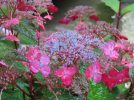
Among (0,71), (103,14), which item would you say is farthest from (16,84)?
(103,14)

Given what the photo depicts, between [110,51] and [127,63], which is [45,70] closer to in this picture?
[110,51]

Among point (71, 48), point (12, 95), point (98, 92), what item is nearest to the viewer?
point (71, 48)

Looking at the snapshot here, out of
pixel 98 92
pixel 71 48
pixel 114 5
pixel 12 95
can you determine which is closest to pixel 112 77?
pixel 98 92

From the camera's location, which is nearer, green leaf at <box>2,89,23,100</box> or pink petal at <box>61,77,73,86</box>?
pink petal at <box>61,77,73,86</box>

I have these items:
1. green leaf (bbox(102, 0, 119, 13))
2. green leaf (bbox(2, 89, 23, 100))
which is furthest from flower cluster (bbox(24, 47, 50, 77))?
green leaf (bbox(102, 0, 119, 13))

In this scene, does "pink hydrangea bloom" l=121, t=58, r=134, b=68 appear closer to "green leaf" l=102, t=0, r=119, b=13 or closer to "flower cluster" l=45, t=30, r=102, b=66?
"flower cluster" l=45, t=30, r=102, b=66

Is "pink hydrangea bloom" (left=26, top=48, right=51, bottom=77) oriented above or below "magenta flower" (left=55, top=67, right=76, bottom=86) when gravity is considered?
above
